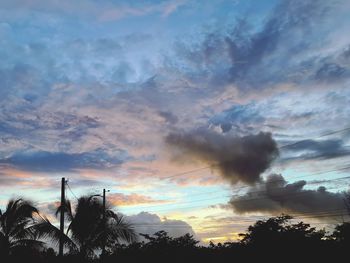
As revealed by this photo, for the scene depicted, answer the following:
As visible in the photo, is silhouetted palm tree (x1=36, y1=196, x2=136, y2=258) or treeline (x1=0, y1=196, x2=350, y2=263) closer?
treeline (x1=0, y1=196, x2=350, y2=263)

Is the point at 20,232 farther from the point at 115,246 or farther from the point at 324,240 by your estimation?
the point at 324,240

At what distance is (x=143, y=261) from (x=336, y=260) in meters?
11.3

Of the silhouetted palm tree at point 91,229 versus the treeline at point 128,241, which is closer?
the treeline at point 128,241

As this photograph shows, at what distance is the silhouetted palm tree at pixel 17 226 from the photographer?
24.1m

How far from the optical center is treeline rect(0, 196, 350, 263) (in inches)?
755

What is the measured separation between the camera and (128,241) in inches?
1022

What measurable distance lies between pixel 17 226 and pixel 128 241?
6730 mm

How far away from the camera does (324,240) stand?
751 inches

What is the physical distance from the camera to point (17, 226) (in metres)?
24.2

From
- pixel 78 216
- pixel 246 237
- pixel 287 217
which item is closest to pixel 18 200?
pixel 78 216

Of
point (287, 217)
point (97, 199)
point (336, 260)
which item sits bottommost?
point (336, 260)

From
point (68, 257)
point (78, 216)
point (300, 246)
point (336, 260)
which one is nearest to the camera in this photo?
point (336, 260)

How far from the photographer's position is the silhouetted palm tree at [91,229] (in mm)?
25406

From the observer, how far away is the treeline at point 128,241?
63.0ft
